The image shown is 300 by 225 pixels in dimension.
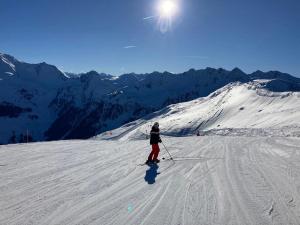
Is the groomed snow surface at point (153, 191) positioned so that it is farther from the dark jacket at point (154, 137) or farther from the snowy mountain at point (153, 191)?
the dark jacket at point (154, 137)

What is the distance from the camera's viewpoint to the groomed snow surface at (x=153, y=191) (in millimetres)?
9180

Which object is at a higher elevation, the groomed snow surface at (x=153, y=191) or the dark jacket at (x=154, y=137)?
the dark jacket at (x=154, y=137)

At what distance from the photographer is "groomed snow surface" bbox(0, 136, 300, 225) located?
30.1ft

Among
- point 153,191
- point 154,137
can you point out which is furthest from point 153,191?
point 154,137

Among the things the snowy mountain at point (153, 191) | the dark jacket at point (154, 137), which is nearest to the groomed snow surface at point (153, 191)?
the snowy mountain at point (153, 191)

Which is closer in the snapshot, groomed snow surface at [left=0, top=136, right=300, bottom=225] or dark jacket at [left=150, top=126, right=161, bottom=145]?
groomed snow surface at [left=0, top=136, right=300, bottom=225]

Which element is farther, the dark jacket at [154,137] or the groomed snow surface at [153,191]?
the dark jacket at [154,137]

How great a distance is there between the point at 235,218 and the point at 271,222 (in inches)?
33.3

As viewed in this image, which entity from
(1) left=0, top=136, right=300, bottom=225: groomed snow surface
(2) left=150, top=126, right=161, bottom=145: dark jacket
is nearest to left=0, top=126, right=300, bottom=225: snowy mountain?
(1) left=0, top=136, right=300, bottom=225: groomed snow surface

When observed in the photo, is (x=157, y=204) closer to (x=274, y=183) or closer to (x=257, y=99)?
(x=274, y=183)

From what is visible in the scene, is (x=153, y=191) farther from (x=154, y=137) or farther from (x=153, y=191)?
(x=154, y=137)

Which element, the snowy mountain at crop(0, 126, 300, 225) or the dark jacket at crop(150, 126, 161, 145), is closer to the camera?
the snowy mountain at crop(0, 126, 300, 225)

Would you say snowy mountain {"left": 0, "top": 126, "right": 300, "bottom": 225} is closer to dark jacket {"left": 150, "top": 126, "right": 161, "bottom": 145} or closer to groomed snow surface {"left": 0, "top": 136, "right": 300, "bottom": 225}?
groomed snow surface {"left": 0, "top": 136, "right": 300, "bottom": 225}

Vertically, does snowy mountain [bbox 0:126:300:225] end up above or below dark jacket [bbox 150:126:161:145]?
below
